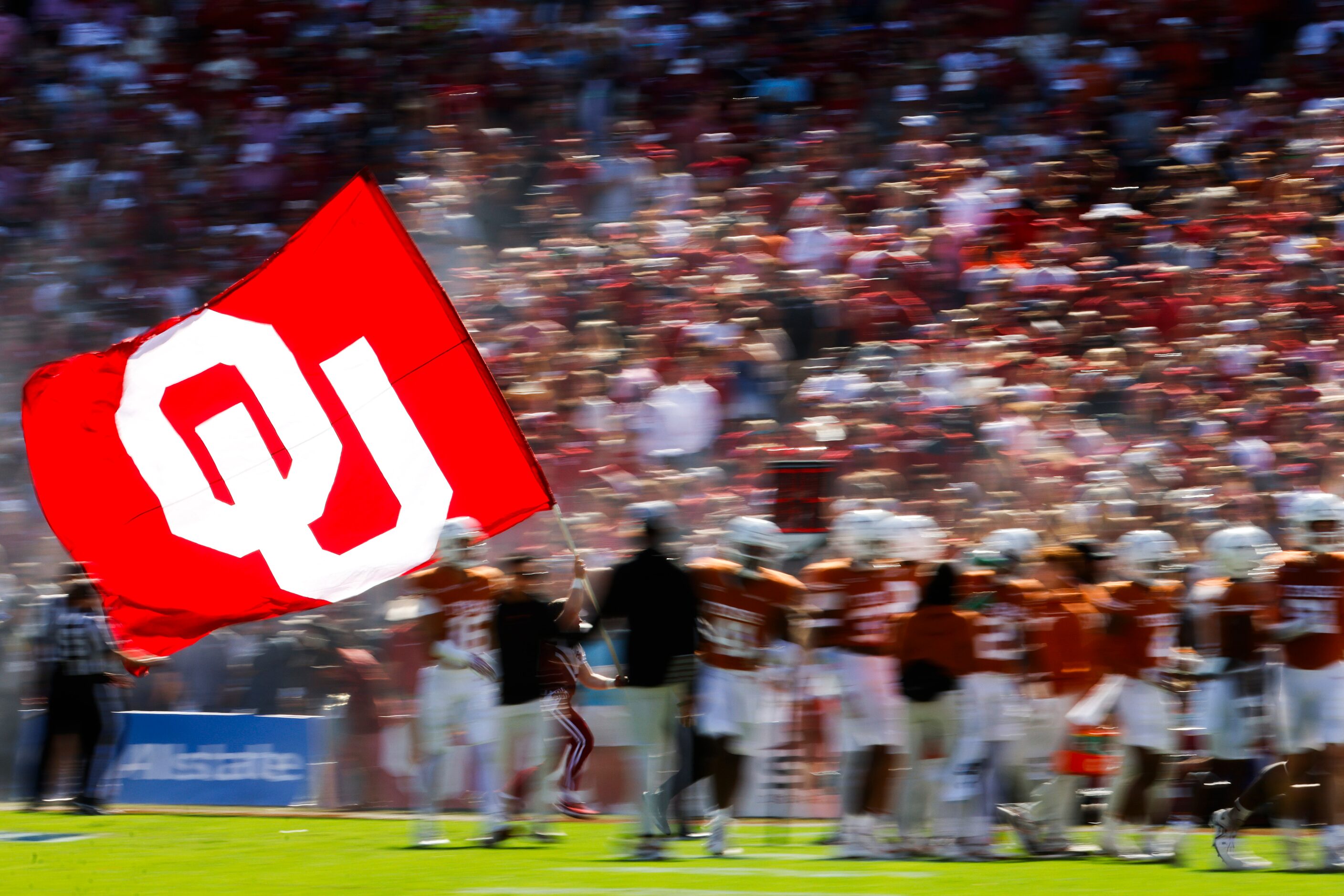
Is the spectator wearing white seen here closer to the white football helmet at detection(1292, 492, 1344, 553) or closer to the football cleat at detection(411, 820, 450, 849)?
the football cleat at detection(411, 820, 450, 849)

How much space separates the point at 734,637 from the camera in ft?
30.3

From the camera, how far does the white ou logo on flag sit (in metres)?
8.92

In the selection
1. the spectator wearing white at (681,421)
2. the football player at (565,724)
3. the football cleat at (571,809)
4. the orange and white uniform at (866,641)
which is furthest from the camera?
the spectator wearing white at (681,421)

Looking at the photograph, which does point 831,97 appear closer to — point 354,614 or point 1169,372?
point 1169,372

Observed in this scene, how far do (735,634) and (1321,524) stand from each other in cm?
285

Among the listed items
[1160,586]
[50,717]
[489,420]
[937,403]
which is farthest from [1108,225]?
[50,717]

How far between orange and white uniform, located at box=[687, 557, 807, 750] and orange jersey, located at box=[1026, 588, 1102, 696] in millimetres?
1234

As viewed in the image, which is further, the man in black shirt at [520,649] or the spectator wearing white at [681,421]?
the spectator wearing white at [681,421]

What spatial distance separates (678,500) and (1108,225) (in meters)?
4.09

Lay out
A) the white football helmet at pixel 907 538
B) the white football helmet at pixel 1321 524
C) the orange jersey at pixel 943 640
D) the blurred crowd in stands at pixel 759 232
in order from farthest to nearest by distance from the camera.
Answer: the blurred crowd in stands at pixel 759 232, the white football helmet at pixel 907 538, the orange jersey at pixel 943 640, the white football helmet at pixel 1321 524

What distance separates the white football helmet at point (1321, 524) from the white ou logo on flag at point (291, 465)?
159 inches

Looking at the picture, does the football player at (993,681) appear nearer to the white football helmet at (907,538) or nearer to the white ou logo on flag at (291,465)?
the white football helmet at (907,538)

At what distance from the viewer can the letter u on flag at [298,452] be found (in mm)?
8891

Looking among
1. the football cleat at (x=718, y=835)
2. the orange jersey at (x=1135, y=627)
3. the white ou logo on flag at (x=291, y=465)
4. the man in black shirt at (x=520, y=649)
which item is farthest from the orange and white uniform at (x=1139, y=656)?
the white ou logo on flag at (x=291, y=465)
